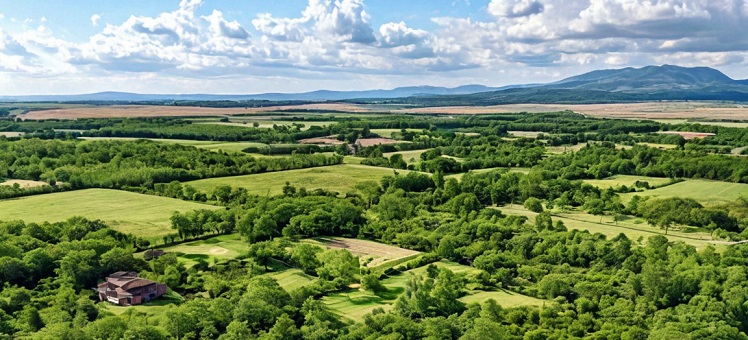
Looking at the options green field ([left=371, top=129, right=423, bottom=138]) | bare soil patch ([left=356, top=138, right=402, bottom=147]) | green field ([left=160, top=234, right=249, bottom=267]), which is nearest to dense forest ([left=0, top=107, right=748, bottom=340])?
green field ([left=160, top=234, right=249, bottom=267])

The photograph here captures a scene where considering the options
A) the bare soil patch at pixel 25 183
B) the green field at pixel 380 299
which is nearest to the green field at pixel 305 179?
the bare soil patch at pixel 25 183

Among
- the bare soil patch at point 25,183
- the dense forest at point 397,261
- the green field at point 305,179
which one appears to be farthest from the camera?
the green field at point 305,179

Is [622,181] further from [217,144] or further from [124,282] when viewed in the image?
[217,144]

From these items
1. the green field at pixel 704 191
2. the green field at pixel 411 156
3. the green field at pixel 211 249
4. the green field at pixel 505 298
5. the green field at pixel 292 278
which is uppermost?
the green field at pixel 704 191

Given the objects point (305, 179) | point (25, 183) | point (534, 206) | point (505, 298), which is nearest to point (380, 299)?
point (505, 298)

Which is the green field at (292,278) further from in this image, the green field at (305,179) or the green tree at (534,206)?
the green tree at (534,206)

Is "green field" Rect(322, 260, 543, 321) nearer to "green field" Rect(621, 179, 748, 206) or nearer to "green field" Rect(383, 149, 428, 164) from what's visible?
"green field" Rect(621, 179, 748, 206)
